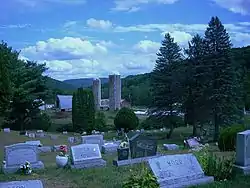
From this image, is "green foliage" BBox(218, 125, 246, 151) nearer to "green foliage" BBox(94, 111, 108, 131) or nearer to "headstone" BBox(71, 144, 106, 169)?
"headstone" BBox(71, 144, 106, 169)

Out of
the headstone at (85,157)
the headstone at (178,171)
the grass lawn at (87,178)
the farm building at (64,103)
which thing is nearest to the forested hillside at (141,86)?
the farm building at (64,103)

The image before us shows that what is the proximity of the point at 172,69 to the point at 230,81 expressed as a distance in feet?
21.6

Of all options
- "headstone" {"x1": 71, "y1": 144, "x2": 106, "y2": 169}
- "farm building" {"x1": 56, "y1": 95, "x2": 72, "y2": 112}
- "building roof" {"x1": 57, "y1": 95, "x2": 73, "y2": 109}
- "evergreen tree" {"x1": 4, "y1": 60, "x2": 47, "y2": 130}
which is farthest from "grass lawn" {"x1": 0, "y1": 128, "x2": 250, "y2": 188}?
"building roof" {"x1": 57, "y1": 95, "x2": 73, "y2": 109}

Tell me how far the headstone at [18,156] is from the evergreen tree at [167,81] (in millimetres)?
23840

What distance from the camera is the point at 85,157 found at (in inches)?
533

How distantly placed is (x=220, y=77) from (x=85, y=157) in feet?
76.8

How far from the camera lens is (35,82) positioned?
41469mm

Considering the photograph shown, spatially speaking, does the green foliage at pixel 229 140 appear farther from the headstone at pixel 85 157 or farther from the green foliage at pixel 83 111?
the green foliage at pixel 83 111

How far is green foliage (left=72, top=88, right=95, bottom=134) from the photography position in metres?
39.9

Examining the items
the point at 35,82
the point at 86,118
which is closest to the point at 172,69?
the point at 86,118

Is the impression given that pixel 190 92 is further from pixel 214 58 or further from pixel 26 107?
pixel 26 107

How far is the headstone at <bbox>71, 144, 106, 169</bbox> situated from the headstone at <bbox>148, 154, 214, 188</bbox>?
515 cm

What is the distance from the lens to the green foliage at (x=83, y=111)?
39.9 m

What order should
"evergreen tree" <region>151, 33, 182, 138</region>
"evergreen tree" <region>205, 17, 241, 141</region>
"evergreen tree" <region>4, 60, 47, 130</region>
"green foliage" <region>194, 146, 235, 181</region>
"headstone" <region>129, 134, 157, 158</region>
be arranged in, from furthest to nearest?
"evergreen tree" <region>4, 60, 47, 130</region> → "evergreen tree" <region>151, 33, 182, 138</region> → "evergreen tree" <region>205, 17, 241, 141</region> → "headstone" <region>129, 134, 157, 158</region> → "green foliage" <region>194, 146, 235, 181</region>
